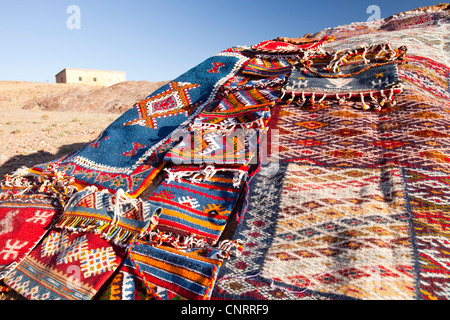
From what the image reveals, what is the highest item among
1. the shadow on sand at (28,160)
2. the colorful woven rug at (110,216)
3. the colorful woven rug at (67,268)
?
the shadow on sand at (28,160)

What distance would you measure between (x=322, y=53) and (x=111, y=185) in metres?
2.34

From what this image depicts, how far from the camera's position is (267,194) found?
7.38 ft

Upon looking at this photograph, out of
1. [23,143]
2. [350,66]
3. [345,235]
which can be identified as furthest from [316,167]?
[23,143]

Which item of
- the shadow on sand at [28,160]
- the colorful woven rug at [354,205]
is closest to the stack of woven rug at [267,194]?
the colorful woven rug at [354,205]

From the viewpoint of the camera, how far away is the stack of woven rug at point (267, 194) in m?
1.71

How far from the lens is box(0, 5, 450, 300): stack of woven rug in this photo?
5.60 feet

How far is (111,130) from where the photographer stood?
11.3 ft

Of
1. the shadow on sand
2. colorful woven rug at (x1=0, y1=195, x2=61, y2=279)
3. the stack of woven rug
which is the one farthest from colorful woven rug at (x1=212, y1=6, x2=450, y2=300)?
the shadow on sand

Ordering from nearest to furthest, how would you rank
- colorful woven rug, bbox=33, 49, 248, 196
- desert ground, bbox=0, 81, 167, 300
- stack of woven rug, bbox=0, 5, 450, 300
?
stack of woven rug, bbox=0, 5, 450, 300
colorful woven rug, bbox=33, 49, 248, 196
desert ground, bbox=0, 81, 167, 300

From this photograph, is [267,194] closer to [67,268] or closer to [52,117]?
[67,268]

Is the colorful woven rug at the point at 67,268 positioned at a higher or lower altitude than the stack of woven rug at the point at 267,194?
lower

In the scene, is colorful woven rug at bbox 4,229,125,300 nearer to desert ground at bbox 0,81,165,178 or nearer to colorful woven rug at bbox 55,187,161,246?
colorful woven rug at bbox 55,187,161,246

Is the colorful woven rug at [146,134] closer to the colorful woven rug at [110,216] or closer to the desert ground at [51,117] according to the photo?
the colorful woven rug at [110,216]

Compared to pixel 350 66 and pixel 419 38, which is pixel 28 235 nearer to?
pixel 350 66
